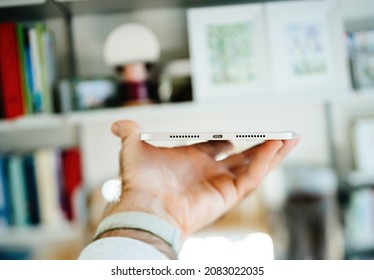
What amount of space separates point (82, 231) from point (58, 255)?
0.13 metres

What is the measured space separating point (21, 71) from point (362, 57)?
0.93 meters

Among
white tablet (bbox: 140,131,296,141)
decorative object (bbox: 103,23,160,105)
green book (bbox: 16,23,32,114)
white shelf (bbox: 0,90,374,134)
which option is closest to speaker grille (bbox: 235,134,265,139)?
white tablet (bbox: 140,131,296,141)

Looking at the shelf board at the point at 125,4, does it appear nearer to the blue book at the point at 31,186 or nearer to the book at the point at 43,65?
the book at the point at 43,65

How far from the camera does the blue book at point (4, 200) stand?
1.12 m

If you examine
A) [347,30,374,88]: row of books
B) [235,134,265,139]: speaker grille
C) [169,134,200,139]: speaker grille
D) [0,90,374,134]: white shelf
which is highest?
[347,30,374,88]: row of books

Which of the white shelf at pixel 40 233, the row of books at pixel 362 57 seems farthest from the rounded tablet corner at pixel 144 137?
the row of books at pixel 362 57

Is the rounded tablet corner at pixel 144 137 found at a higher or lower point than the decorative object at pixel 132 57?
lower

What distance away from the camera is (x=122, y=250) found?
2.81 feet

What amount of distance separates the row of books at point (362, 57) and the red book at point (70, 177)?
0.82 metres

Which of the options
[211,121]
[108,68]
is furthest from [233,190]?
[108,68]

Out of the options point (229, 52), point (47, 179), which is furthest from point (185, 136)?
point (47, 179)

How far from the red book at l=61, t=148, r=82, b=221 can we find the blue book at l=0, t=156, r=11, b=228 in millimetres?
160

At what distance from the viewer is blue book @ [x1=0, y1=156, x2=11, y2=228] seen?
1123 millimetres

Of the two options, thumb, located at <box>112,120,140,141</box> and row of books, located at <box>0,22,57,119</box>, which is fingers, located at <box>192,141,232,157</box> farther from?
row of books, located at <box>0,22,57,119</box>
